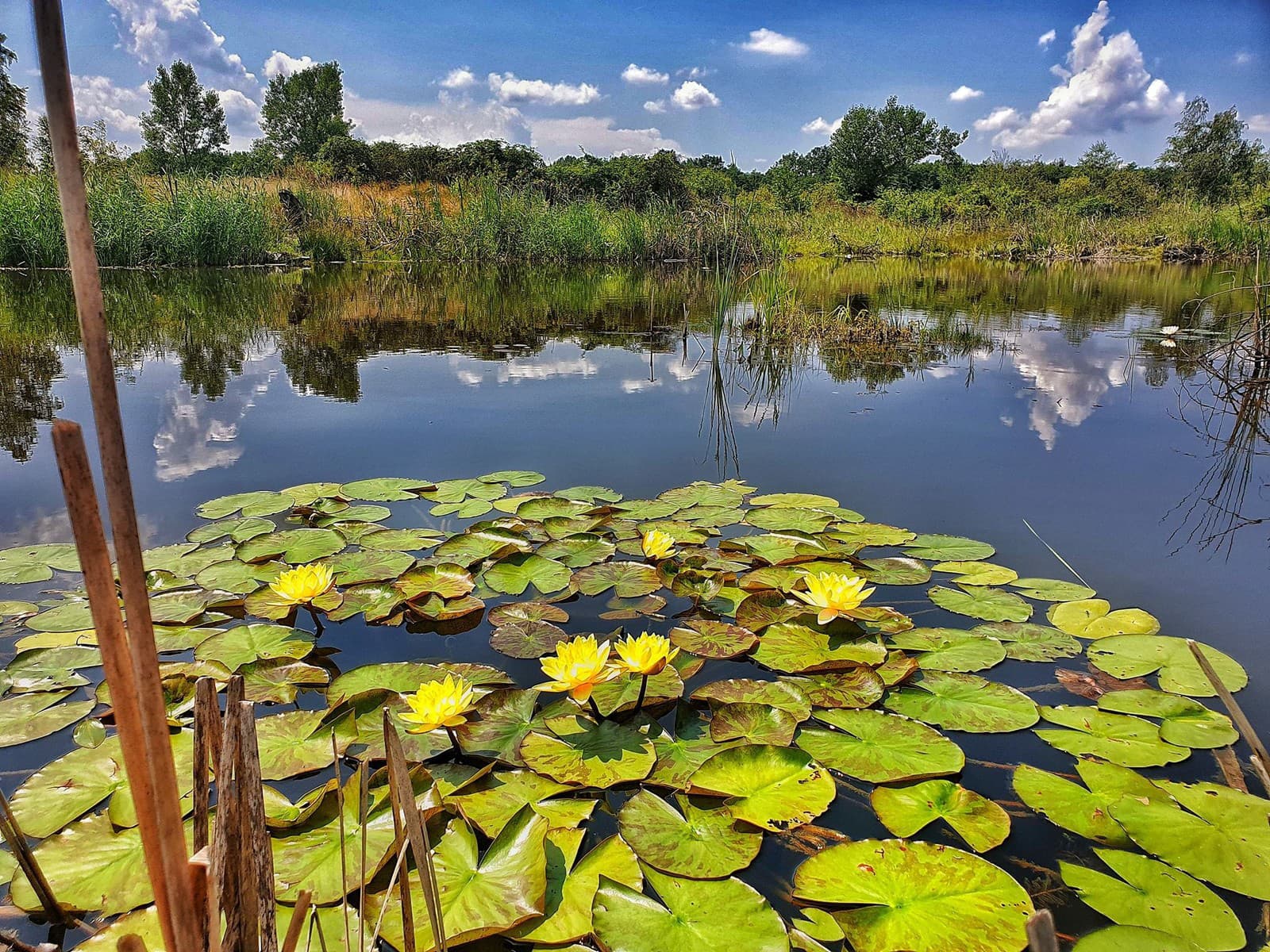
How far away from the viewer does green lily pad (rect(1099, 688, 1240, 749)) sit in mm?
1246

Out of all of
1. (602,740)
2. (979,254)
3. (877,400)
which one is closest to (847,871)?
(602,740)

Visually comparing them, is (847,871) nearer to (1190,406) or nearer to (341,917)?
(341,917)

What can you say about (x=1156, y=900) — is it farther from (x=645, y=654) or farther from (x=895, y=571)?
(x=895, y=571)

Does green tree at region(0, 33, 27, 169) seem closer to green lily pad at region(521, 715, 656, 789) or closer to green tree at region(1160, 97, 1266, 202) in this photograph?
green lily pad at region(521, 715, 656, 789)

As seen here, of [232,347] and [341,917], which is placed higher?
[232,347]

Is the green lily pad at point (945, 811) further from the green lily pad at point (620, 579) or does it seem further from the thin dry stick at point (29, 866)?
the thin dry stick at point (29, 866)

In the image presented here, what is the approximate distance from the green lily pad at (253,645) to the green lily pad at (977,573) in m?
1.58

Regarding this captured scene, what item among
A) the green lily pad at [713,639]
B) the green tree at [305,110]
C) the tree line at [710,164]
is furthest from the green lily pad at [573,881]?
the green tree at [305,110]

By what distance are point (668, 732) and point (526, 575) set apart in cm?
68

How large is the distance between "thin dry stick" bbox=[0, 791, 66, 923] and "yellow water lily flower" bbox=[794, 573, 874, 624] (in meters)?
1.29

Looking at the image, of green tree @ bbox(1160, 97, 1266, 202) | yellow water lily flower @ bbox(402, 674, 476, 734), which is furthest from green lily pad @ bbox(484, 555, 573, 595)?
green tree @ bbox(1160, 97, 1266, 202)

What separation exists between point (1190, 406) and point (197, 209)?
10.7m

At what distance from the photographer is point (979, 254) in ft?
54.2

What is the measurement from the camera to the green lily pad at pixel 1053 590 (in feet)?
5.66
